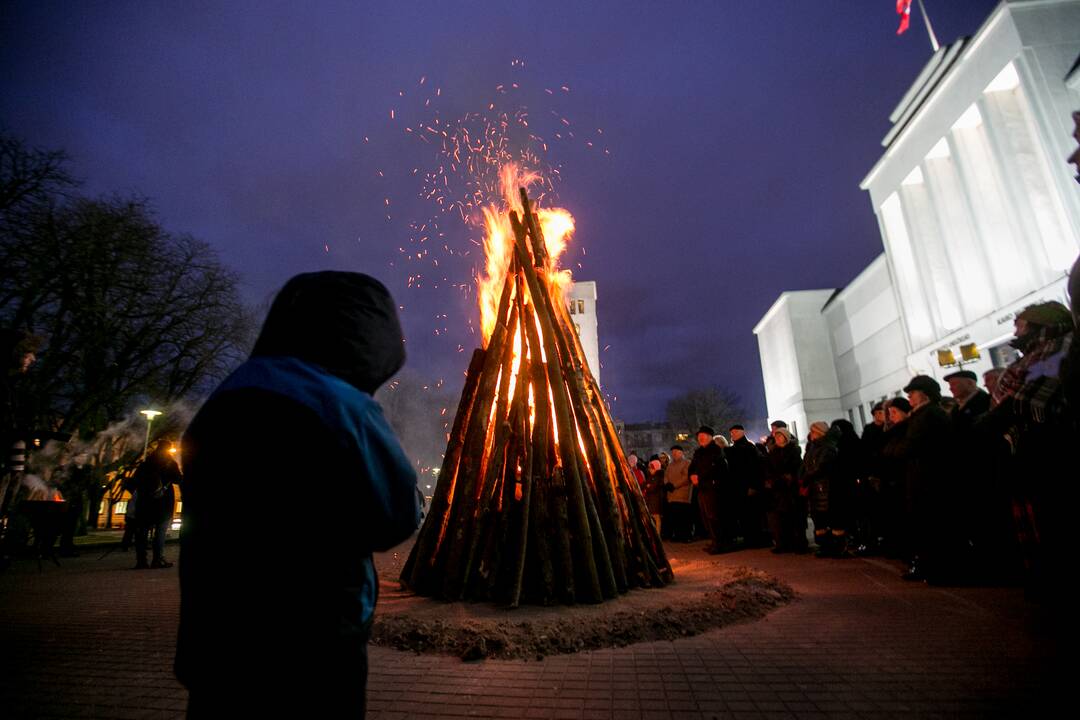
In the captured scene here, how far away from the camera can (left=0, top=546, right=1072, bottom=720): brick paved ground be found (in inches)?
108

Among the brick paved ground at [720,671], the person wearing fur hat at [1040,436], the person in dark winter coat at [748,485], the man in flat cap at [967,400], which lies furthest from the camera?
the person in dark winter coat at [748,485]

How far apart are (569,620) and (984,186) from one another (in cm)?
1907

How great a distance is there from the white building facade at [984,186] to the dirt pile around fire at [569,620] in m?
13.9

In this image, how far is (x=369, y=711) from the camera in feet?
9.32

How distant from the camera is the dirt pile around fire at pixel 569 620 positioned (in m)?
3.78

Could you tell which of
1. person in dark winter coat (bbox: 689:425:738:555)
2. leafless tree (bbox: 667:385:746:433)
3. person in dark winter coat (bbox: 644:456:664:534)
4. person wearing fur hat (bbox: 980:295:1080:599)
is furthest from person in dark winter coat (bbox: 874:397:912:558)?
leafless tree (bbox: 667:385:746:433)

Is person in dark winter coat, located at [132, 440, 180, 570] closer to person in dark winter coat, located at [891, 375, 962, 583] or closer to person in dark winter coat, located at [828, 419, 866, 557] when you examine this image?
person in dark winter coat, located at [828, 419, 866, 557]

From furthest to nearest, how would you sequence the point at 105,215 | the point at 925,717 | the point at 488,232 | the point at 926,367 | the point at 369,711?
the point at 926,367 → the point at 105,215 → the point at 488,232 → the point at 369,711 → the point at 925,717

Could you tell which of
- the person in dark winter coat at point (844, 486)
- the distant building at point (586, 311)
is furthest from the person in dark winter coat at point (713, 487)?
the distant building at point (586, 311)

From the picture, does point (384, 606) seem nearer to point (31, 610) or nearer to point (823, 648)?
point (823, 648)

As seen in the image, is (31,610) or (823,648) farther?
(31,610)

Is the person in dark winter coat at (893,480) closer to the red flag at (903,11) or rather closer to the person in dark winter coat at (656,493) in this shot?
the person in dark winter coat at (656,493)

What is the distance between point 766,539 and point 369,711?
8.32 metres

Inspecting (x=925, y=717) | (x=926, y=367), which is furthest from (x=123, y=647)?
(x=926, y=367)
